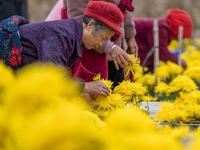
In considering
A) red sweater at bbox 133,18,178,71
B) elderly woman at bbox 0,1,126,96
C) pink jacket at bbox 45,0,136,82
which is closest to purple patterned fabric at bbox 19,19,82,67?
elderly woman at bbox 0,1,126,96

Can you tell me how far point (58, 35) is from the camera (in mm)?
1900

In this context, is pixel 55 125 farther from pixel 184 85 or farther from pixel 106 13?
pixel 184 85

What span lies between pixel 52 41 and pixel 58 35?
2.4 inches

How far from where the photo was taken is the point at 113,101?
1745 millimetres

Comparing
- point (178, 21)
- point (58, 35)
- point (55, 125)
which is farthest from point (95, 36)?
point (178, 21)

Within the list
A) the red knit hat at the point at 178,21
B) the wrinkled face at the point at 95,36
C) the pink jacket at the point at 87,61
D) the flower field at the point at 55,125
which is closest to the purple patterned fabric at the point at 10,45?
the wrinkled face at the point at 95,36

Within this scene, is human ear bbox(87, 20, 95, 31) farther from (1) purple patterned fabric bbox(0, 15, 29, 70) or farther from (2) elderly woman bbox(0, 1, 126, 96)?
(1) purple patterned fabric bbox(0, 15, 29, 70)

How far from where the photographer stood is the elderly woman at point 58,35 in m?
1.93

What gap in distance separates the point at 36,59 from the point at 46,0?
44.7ft

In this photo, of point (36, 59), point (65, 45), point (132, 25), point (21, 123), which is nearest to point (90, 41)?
point (65, 45)

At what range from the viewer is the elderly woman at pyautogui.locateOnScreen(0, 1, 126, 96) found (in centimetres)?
193

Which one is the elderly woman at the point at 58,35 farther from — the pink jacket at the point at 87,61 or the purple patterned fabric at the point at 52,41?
the pink jacket at the point at 87,61

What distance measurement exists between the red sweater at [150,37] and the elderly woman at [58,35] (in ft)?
9.62

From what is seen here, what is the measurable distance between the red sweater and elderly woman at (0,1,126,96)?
293cm
